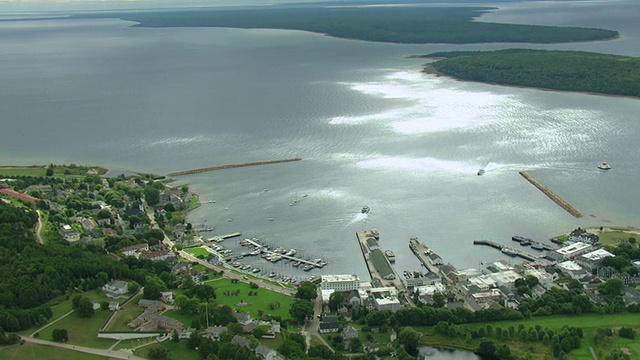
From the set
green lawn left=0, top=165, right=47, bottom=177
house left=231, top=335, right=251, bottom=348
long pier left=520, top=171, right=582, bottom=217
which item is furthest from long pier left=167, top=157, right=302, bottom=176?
house left=231, top=335, right=251, bottom=348

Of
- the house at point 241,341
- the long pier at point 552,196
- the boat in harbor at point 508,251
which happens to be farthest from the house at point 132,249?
the long pier at point 552,196

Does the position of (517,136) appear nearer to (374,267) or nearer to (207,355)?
(374,267)

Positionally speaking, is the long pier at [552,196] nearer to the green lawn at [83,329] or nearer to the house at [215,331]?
the house at [215,331]

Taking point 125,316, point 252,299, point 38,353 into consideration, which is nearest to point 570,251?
point 252,299

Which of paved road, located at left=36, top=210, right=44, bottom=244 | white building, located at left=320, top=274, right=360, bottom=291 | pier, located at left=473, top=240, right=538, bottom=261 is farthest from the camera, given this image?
paved road, located at left=36, top=210, right=44, bottom=244

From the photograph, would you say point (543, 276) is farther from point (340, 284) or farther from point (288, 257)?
point (288, 257)

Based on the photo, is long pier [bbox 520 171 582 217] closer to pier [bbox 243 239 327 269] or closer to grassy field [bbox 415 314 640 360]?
grassy field [bbox 415 314 640 360]

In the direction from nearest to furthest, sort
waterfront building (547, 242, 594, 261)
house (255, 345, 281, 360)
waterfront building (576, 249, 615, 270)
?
house (255, 345, 281, 360)
waterfront building (576, 249, 615, 270)
waterfront building (547, 242, 594, 261)
